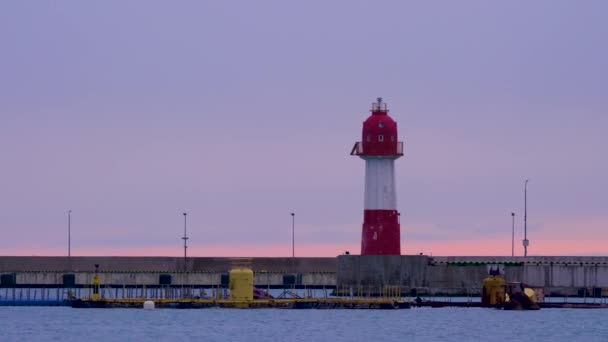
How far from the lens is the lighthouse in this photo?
168375 mm

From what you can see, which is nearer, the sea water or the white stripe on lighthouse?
the sea water

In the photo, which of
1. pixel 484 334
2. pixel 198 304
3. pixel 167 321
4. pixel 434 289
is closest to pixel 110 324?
pixel 167 321

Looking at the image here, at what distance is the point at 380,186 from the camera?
168500 mm

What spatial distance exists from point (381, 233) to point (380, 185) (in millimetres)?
3704

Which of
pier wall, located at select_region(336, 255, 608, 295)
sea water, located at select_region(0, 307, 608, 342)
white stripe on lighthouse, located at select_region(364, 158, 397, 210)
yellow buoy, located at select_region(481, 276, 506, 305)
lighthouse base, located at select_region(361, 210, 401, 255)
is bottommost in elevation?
sea water, located at select_region(0, 307, 608, 342)

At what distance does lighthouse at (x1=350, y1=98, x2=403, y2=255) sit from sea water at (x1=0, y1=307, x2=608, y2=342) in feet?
20.5

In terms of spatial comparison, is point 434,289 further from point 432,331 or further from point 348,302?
point 432,331

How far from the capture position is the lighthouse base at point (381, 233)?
168500 millimetres

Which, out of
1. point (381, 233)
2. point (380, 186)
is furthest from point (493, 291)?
point (380, 186)

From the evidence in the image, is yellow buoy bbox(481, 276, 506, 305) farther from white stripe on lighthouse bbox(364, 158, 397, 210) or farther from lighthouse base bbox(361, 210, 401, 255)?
white stripe on lighthouse bbox(364, 158, 397, 210)

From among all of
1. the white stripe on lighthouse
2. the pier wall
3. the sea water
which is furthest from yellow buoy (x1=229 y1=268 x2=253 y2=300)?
the pier wall

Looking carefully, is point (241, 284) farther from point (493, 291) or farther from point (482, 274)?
point (482, 274)

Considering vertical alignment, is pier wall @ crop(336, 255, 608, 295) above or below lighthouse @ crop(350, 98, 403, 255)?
below

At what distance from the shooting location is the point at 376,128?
6722 inches
